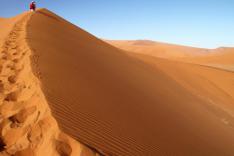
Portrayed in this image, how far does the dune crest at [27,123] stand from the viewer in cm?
266

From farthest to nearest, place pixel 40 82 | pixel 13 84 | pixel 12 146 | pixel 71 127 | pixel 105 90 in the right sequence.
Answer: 1. pixel 105 90
2. pixel 13 84
3. pixel 40 82
4. pixel 71 127
5. pixel 12 146

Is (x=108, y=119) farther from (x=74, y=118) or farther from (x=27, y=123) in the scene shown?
(x=27, y=123)

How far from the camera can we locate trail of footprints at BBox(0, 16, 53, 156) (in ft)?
9.16

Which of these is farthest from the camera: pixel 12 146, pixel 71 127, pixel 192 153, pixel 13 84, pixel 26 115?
pixel 13 84

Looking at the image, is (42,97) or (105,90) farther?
(105,90)

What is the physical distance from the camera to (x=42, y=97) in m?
3.64

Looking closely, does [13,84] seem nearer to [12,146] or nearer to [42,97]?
[42,97]

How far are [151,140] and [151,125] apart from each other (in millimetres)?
658

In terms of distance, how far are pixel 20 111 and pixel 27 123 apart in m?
0.35

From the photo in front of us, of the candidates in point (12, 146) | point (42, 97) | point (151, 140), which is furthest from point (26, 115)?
point (151, 140)

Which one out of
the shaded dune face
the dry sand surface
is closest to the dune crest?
the dry sand surface

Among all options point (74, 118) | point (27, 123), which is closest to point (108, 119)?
point (74, 118)

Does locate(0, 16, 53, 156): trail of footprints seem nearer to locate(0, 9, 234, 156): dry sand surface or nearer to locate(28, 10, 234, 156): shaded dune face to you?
locate(0, 9, 234, 156): dry sand surface

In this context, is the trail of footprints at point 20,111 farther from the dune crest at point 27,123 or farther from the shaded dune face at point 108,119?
the shaded dune face at point 108,119
